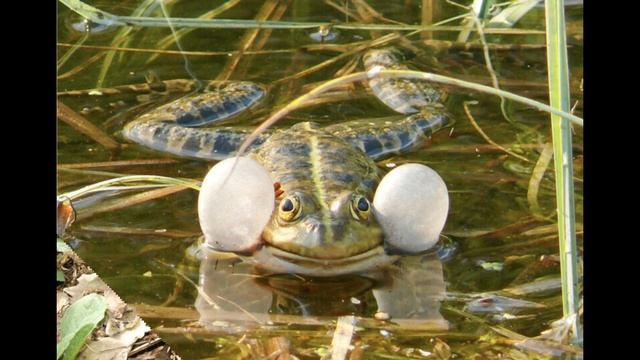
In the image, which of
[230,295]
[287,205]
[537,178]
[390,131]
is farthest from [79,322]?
[537,178]

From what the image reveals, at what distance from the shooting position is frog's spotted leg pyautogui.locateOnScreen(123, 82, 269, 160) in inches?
197

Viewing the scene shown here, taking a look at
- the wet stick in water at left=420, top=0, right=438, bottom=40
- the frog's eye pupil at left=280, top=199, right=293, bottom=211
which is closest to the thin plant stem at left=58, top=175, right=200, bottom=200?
the frog's eye pupil at left=280, top=199, right=293, bottom=211

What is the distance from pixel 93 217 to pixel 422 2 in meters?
2.33

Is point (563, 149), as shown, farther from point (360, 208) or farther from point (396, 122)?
point (396, 122)

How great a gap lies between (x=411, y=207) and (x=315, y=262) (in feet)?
1.28

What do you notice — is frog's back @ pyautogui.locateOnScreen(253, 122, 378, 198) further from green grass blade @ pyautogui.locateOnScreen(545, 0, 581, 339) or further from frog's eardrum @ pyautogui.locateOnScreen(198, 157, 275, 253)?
green grass blade @ pyautogui.locateOnScreen(545, 0, 581, 339)

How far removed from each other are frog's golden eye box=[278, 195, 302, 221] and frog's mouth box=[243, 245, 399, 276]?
0.12m

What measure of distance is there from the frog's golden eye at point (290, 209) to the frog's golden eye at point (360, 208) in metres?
0.19

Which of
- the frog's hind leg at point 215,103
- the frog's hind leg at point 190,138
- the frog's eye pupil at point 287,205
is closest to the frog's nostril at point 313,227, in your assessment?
the frog's eye pupil at point 287,205

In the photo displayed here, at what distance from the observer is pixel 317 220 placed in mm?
4176

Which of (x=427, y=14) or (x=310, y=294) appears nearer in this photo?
(x=310, y=294)

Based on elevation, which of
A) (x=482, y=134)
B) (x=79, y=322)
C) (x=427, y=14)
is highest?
(x=427, y=14)

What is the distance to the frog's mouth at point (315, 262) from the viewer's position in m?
4.17

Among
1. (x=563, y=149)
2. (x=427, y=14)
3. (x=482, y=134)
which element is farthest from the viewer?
(x=427, y=14)
